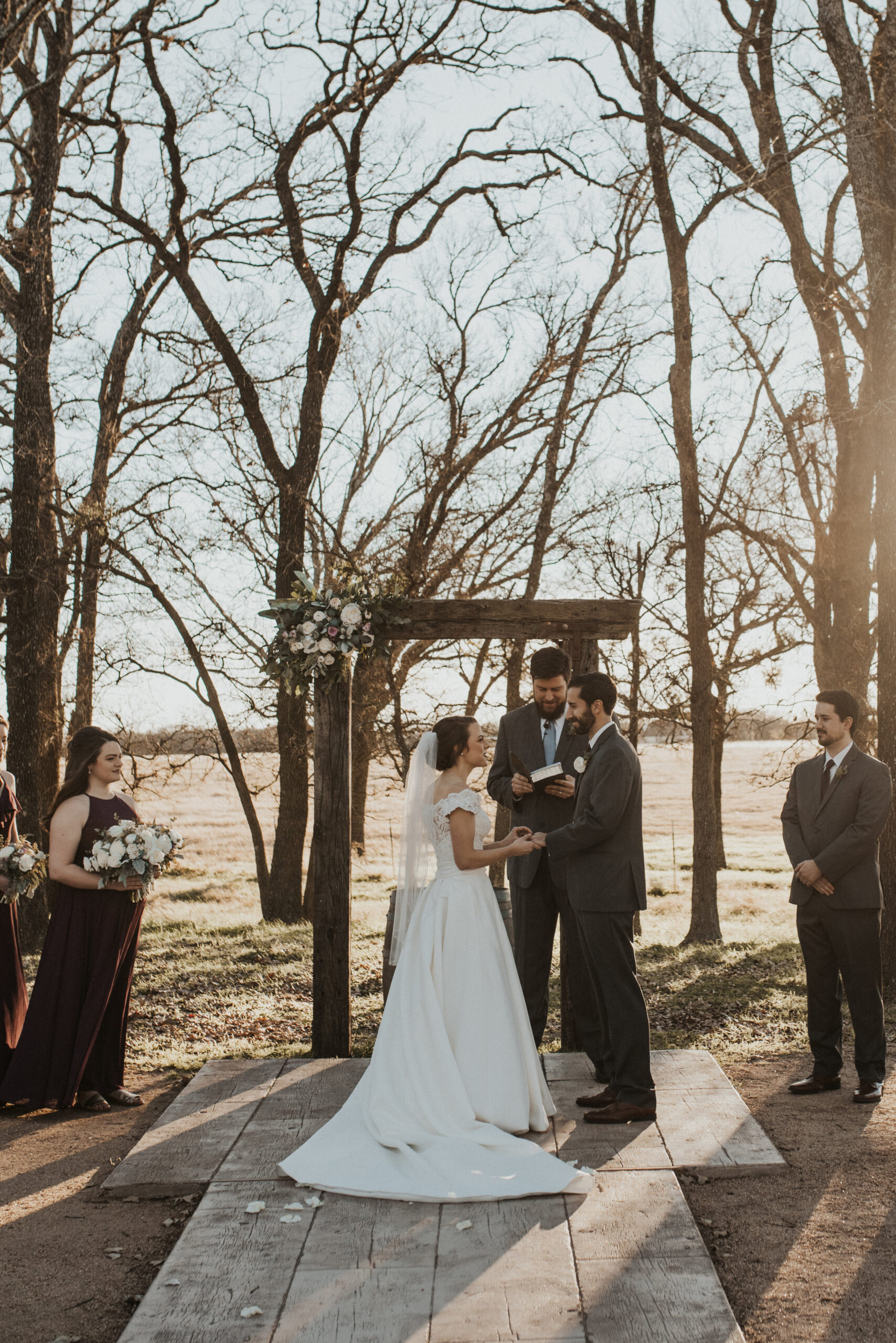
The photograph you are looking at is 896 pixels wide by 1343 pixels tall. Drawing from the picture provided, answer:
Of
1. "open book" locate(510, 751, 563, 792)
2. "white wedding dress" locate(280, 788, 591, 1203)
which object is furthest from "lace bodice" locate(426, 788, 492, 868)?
"open book" locate(510, 751, 563, 792)

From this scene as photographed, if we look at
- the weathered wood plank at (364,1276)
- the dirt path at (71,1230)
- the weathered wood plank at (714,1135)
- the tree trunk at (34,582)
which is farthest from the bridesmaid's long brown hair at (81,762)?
the tree trunk at (34,582)

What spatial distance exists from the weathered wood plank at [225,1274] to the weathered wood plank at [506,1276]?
1.81 ft

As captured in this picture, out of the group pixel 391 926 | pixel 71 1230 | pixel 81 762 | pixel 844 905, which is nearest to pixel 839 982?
pixel 844 905

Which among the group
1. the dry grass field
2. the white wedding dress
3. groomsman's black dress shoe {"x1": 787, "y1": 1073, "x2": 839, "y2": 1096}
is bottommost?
the dry grass field

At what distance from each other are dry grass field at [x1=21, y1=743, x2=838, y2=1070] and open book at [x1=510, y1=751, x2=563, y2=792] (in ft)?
7.64

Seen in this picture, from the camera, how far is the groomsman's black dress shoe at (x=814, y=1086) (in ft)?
19.2

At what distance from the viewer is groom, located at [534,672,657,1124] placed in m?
5.18

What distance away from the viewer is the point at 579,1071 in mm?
6094

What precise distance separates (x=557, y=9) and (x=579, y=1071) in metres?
11.4

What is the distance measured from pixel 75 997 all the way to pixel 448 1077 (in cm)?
223

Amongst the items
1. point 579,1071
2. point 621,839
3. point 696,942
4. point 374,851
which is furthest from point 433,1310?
point 374,851

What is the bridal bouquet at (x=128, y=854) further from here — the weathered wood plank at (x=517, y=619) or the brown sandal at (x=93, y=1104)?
the weathered wood plank at (x=517, y=619)

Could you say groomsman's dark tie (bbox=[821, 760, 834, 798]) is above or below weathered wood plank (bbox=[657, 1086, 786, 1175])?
above

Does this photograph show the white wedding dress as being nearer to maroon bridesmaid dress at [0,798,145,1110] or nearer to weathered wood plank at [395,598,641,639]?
maroon bridesmaid dress at [0,798,145,1110]
